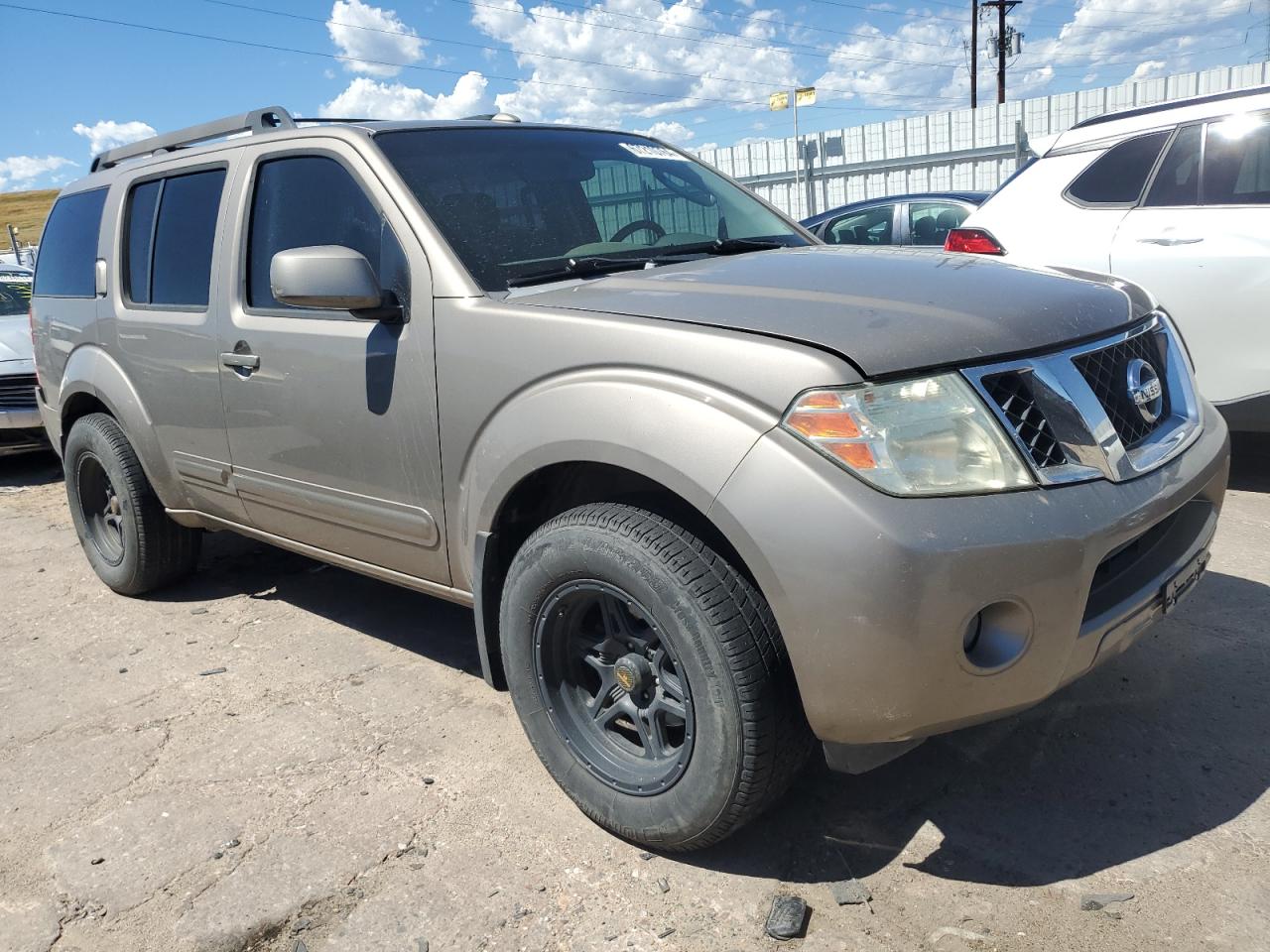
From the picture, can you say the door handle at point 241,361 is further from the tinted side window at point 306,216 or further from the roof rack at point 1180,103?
the roof rack at point 1180,103

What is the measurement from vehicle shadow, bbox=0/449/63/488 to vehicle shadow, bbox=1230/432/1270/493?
7866 millimetres

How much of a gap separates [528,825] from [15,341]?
23.6 feet

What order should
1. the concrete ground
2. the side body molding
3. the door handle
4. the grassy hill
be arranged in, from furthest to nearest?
the grassy hill
the side body molding
the door handle
the concrete ground

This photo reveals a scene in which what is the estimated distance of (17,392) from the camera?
7.58 m

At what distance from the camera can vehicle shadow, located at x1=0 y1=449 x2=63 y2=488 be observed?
7.86m

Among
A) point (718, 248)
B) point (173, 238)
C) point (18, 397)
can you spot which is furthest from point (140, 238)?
point (18, 397)

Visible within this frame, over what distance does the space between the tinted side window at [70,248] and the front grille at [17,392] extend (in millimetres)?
2988

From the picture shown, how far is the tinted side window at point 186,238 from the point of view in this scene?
3652 millimetres

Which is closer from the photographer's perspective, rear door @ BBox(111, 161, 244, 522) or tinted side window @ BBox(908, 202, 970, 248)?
rear door @ BBox(111, 161, 244, 522)

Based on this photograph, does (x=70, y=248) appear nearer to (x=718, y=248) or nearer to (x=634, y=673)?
(x=718, y=248)

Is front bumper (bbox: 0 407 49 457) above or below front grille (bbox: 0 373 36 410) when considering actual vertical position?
below

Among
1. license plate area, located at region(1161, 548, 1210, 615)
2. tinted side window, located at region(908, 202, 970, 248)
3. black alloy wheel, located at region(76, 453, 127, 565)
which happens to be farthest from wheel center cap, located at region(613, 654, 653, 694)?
tinted side window, located at region(908, 202, 970, 248)

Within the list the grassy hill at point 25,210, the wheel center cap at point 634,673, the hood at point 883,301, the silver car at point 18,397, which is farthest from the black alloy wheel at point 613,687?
the grassy hill at point 25,210

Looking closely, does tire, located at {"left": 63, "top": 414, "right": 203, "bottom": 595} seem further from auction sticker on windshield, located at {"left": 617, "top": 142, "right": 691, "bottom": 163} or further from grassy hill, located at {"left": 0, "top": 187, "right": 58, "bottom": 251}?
grassy hill, located at {"left": 0, "top": 187, "right": 58, "bottom": 251}
